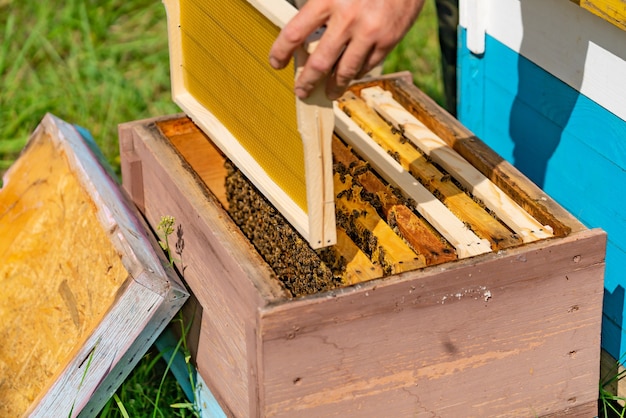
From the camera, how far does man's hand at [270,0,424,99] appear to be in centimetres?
166

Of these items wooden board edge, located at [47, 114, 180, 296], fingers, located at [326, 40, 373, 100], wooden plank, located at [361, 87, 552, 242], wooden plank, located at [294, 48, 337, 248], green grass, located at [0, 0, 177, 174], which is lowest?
green grass, located at [0, 0, 177, 174]

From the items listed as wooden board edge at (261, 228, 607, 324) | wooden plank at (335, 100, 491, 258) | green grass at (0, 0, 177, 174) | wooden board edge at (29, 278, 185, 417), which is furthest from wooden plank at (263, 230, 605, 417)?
green grass at (0, 0, 177, 174)

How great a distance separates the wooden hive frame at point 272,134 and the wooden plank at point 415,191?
309mm

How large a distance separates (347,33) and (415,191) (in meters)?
0.70

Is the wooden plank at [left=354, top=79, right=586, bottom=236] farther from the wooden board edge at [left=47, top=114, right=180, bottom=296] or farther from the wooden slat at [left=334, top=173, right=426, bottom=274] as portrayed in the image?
the wooden board edge at [left=47, top=114, right=180, bottom=296]

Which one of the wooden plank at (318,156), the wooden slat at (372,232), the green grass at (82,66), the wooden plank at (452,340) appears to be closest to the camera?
the wooden plank at (318,156)

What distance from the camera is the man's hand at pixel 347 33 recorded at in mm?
1662

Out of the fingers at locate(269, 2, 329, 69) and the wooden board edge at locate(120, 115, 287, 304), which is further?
the wooden board edge at locate(120, 115, 287, 304)

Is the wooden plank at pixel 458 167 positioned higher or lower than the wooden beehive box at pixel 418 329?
higher

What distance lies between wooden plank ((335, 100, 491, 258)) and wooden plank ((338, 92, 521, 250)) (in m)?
0.03

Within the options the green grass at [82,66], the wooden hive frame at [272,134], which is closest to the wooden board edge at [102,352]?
the wooden hive frame at [272,134]

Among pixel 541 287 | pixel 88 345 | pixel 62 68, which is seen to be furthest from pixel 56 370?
pixel 62 68

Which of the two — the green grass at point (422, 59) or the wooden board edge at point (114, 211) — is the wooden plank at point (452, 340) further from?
the green grass at point (422, 59)

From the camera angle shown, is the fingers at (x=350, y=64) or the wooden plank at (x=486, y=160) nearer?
the fingers at (x=350, y=64)
